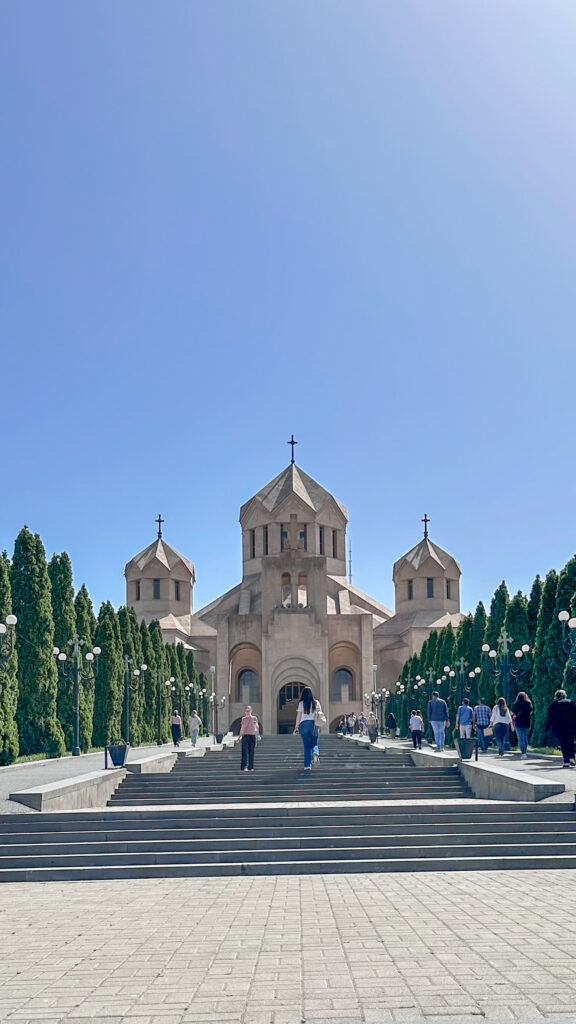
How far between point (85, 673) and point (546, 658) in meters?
11.4

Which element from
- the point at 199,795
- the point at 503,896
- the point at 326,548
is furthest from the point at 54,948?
the point at 326,548

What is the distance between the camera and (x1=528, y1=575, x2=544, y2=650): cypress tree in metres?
24.5

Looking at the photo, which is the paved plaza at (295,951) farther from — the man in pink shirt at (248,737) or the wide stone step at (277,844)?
the man in pink shirt at (248,737)

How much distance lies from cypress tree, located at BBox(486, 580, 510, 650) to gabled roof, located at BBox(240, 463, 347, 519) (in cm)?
2749

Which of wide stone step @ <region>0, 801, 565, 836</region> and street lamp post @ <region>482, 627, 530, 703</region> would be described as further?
street lamp post @ <region>482, 627, 530, 703</region>

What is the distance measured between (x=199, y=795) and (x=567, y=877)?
564 cm

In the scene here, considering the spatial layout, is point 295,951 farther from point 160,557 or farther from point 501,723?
point 160,557

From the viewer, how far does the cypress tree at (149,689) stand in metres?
33.2

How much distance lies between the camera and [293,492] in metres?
54.5

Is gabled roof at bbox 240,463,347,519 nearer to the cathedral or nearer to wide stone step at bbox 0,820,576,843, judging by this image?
the cathedral

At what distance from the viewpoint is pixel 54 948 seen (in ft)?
18.6

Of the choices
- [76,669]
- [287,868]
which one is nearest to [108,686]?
[76,669]

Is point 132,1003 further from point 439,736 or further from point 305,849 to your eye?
point 439,736

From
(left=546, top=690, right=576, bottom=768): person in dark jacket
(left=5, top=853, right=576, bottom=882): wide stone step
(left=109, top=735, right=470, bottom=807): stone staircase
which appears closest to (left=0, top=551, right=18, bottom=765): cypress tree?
(left=109, top=735, right=470, bottom=807): stone staircase
